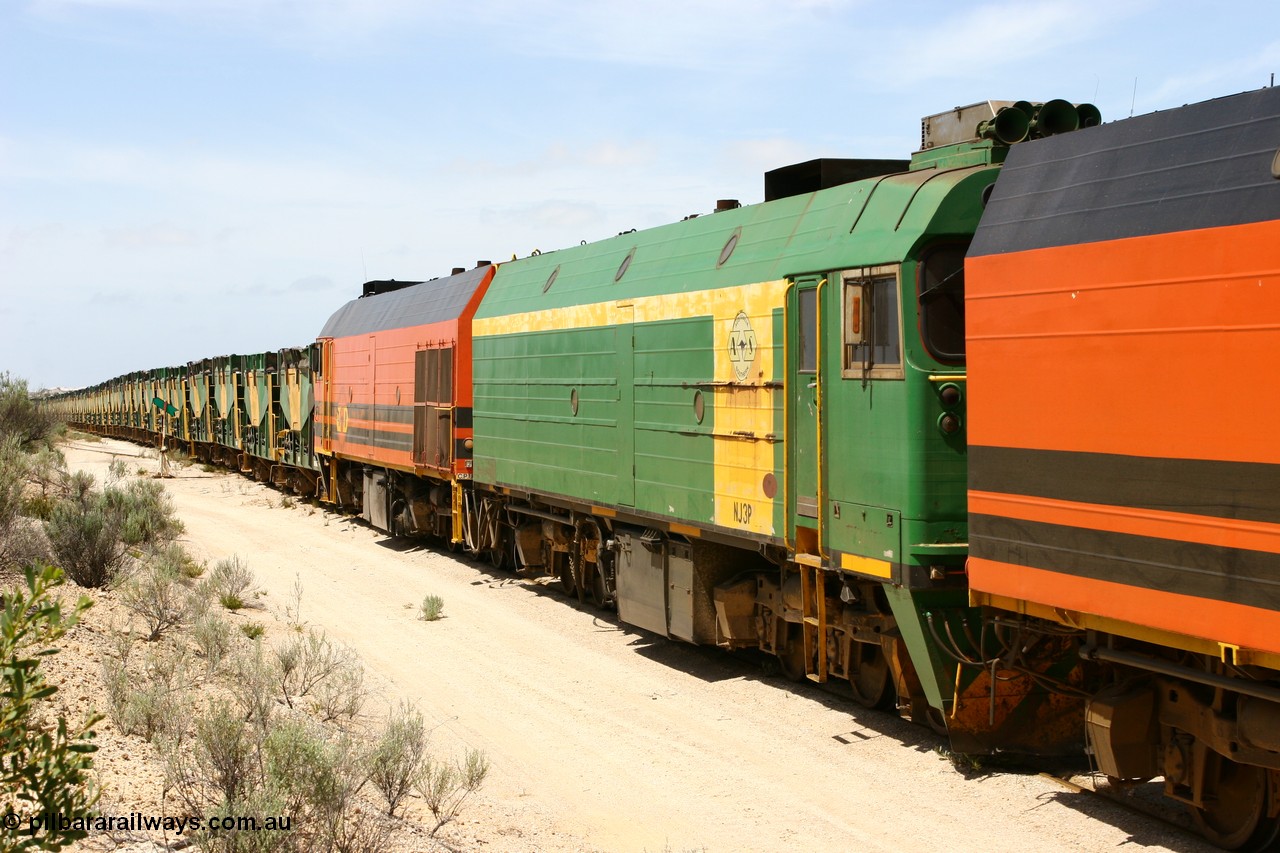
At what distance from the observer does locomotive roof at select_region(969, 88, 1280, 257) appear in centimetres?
585

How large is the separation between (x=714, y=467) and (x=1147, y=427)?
5.17 metres

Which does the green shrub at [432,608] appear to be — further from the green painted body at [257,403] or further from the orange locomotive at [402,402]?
the green painted body at [257,403]

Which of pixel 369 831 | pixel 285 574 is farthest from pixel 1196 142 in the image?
pixel 285 574

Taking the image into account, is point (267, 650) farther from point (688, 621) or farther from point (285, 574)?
point (285, 574)

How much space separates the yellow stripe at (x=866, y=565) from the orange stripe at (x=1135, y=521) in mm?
918

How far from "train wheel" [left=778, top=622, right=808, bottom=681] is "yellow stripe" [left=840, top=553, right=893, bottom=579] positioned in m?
2.03

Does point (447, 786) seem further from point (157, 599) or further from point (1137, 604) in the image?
point (157, 599)

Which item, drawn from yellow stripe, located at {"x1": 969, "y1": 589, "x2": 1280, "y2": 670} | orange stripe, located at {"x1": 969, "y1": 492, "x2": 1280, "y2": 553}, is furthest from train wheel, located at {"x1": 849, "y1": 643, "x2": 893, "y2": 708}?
orange stripe, located at {"x1": 969, "y1": 492, "x2": 1280, "y2": 553}

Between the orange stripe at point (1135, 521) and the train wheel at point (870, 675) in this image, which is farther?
the train wheel at point (870, 675)

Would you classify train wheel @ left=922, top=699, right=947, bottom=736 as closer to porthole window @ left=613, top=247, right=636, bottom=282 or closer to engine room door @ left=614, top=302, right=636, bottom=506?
engine room door @ left=614, top=302, right=636, bottom=506

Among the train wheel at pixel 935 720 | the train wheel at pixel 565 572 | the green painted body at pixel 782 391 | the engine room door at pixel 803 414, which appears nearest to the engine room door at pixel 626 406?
the green painted body at pixel 782 391

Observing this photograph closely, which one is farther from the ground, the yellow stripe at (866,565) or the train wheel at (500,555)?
the yellow stripe at (866,565)

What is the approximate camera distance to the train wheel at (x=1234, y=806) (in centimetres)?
631

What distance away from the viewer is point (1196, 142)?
20.5 feet
